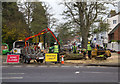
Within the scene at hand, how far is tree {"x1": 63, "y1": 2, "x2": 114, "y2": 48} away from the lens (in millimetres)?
29906

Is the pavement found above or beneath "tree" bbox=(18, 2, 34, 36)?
beneath

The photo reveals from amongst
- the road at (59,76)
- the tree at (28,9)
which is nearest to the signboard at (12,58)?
the road at (59,76)

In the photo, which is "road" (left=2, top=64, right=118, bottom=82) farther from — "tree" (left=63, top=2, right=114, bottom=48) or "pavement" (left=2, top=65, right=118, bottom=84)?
"tree" (left=63, top=2, right=114, bottom=48)

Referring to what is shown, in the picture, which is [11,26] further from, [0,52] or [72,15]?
[72,15]

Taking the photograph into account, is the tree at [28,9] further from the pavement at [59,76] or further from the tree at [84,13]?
the pavement at [59,76]

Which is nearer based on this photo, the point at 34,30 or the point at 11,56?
the point at 11,56

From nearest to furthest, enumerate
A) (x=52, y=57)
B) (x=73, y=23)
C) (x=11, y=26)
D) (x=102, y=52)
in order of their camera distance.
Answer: (x=52, y=57)
(x=102, y=52)
(x=73, y=23)
(x=11, y=26)

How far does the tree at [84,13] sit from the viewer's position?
29906 millimetres

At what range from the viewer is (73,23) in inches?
1231

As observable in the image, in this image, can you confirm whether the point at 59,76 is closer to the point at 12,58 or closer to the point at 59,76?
the point at 59,76

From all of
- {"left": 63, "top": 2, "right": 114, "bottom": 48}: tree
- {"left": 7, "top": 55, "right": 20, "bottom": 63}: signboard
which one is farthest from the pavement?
{"left": 63, "top": 2, "right": 114, "bottom": 48}: tree

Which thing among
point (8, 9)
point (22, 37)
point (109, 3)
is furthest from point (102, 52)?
point (8, 9)

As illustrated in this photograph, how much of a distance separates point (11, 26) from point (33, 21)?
21.8 feet

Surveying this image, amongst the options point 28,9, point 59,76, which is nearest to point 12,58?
point 59,76
